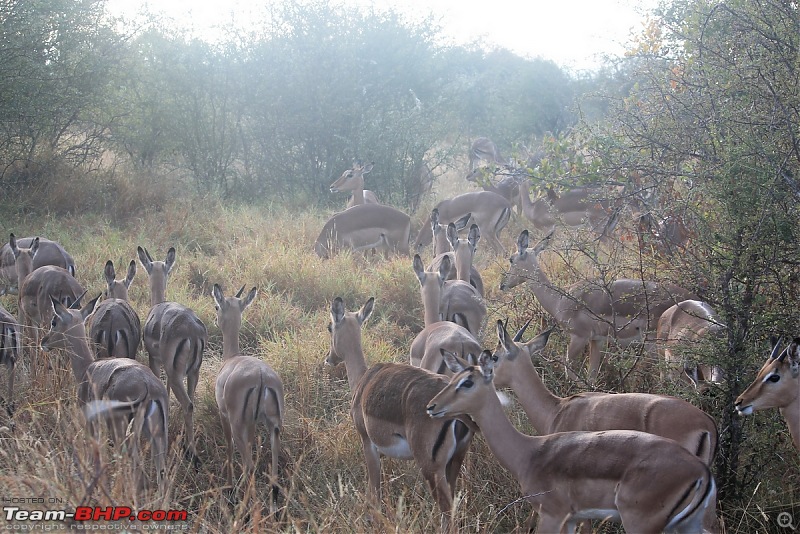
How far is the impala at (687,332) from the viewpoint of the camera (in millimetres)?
3863

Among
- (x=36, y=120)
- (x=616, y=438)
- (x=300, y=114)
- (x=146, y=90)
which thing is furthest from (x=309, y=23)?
(x=616, y=438)

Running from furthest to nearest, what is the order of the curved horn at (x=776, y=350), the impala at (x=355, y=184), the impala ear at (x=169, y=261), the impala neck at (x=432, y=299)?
the impala at (x=355, y=184), the impala ear at (x=169, y=261), the impala neck at (x=432, y=299), the curved horn at (x=776, y=350)

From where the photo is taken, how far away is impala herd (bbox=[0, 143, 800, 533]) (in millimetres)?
2883

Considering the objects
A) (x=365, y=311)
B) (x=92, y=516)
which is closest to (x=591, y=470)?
(x=92, y=516)

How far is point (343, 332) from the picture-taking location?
4.64 m

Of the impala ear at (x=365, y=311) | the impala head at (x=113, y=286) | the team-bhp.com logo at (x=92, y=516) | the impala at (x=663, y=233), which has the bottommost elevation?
the impala head at (x=113, y=286)

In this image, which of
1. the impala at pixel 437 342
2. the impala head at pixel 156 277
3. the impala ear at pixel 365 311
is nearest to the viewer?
the impala at pixel 437 342

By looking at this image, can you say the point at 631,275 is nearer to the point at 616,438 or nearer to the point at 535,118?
the point at 616,438

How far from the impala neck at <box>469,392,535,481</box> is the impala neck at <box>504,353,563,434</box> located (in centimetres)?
47

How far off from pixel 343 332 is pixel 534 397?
129 centimetres

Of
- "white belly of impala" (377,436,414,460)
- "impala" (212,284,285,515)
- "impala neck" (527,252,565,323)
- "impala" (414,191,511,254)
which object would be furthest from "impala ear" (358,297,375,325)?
"impala" (414,191,511,254)

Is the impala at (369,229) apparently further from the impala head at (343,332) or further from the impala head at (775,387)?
the impala head at (775,387)

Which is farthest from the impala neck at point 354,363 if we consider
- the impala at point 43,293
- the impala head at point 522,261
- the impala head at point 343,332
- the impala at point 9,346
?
the impala at point 43,293

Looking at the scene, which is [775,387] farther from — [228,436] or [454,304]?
[228,436]
